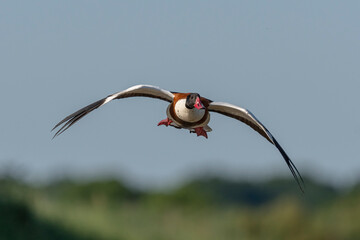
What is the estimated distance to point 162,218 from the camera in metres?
33.9

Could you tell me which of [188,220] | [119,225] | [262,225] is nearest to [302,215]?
[262,225]

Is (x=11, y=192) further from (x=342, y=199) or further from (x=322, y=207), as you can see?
(x=342, y=199)

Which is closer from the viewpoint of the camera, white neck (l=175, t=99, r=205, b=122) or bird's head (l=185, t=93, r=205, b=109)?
bird's head (l=185, t=93, r=205, b=109)

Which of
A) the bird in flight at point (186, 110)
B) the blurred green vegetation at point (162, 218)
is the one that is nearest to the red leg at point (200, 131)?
the bird in flight at point (186, 110)

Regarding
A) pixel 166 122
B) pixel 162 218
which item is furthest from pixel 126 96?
pixel 162 218

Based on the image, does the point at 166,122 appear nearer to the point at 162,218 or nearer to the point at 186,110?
the point at 186,110

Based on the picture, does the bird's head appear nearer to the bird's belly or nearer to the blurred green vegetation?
the bird's belly

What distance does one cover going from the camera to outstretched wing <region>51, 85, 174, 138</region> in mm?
14750

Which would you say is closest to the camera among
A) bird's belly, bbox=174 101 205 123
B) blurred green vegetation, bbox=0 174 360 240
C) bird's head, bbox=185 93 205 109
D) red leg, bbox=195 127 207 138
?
bird's head, bbox=185 93 205 109

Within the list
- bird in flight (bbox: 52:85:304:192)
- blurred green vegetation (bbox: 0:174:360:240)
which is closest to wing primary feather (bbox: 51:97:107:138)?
bird in flight (bbox: 52:85:304:192)

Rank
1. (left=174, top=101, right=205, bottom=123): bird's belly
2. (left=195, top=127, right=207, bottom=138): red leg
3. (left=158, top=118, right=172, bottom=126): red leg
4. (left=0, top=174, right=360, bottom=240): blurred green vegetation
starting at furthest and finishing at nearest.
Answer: (left=0, top=174, right=360, bottom=240): blurred green vegetation → (left=195, top=127, right=207, bottom=138): red leg → (left=158, top=118, right=172, bottom=126): red leg → (left=174, top=101, right=205, bottom=123): bird's belly

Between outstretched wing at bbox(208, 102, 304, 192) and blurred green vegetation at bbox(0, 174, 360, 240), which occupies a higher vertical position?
blurred green vegetation at bbox(0, 174, 360, 240)

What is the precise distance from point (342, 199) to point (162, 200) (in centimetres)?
792

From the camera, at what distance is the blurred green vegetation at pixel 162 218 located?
2954cm
